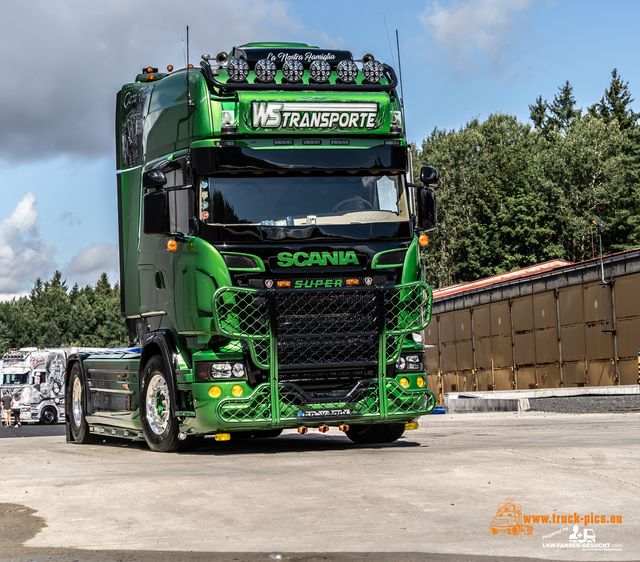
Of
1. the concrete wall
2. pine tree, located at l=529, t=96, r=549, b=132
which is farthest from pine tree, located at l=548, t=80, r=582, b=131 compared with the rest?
the concrete wall

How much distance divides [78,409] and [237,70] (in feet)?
21.4

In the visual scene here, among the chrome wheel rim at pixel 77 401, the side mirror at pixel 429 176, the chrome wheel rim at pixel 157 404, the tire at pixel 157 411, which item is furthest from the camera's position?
the chrome wheel rim at pixel 77 401

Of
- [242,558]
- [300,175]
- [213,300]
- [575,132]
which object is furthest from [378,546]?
[575,132]

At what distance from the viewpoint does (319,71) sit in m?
11.8

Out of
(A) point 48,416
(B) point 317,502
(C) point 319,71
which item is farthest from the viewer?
(A) point 48,416

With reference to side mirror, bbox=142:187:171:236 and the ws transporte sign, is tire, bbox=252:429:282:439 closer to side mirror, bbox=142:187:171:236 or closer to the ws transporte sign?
side mirror, bbox=142:187:171:236

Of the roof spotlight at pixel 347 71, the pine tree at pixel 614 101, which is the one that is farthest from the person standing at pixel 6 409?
the pine tree at pixel 614 101

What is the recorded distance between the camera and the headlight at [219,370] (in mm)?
11008

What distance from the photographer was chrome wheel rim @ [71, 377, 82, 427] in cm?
1518

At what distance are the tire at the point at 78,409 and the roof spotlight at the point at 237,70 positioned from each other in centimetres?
576

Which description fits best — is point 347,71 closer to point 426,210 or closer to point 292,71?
point 292,71

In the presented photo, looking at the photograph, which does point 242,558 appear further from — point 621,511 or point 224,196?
point 224,196

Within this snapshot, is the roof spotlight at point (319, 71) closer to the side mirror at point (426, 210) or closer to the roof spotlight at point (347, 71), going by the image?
the roof spotlight at point (347, 71)

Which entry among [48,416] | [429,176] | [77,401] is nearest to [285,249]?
[429,176]
